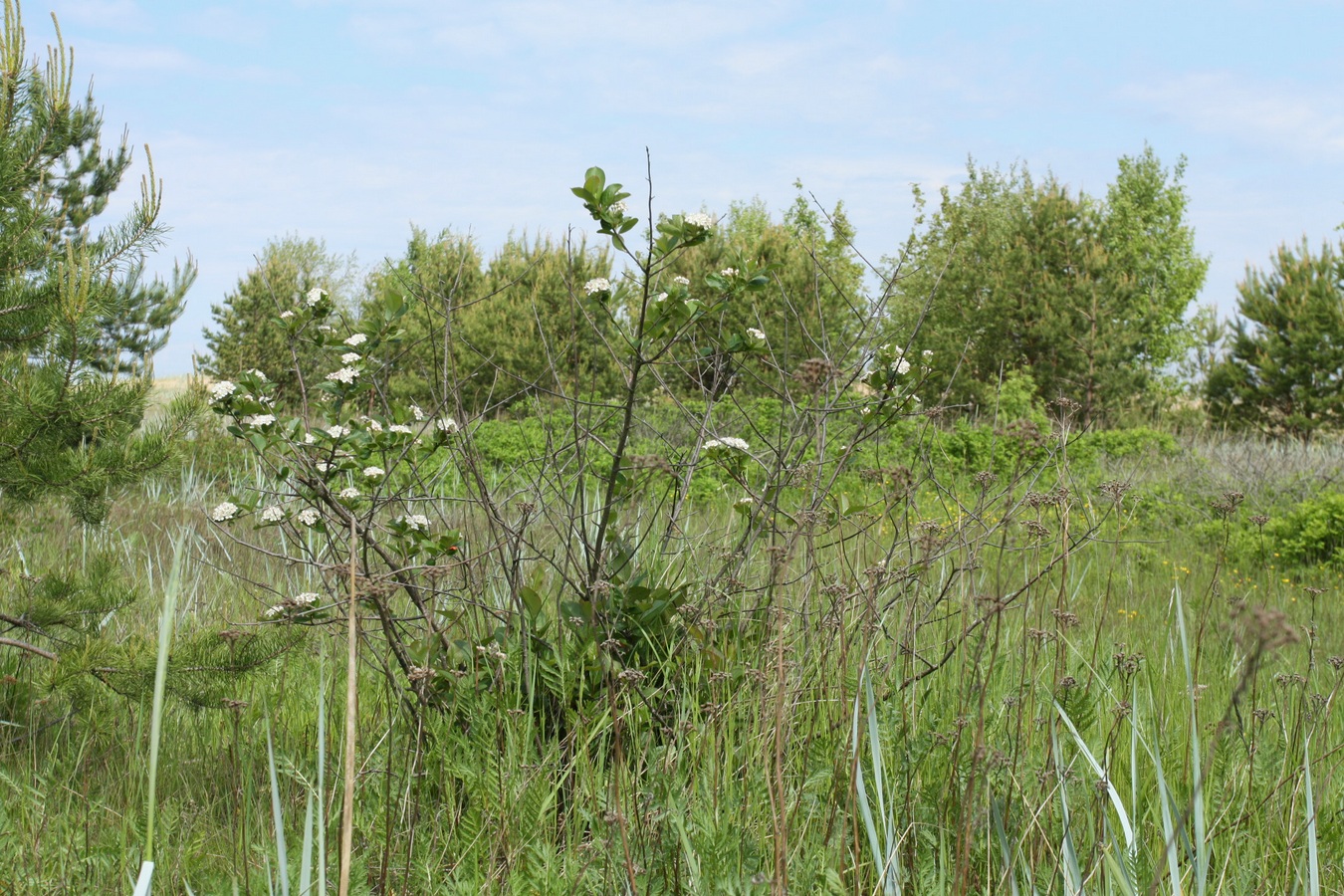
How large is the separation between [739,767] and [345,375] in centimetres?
145

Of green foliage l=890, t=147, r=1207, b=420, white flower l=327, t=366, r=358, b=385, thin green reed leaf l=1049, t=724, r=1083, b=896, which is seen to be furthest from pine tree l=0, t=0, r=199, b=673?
green foliage l=890, t=147, r=1207, b=420

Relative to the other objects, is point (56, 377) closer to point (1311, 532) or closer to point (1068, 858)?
point (1068, 858)

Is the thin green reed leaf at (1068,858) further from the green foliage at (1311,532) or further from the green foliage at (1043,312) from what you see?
the green foliage at (1043,312)

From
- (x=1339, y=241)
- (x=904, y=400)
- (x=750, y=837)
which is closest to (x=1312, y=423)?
(x=1339, y=241)

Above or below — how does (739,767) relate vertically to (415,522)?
below

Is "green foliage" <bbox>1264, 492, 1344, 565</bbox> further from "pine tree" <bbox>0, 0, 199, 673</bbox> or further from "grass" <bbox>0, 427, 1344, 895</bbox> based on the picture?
"pine tree" <bbox>0, 0, 199, 673</bbox>

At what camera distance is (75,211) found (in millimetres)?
8547

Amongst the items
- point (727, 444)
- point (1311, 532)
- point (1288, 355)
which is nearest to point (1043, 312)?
point (1288, 355)

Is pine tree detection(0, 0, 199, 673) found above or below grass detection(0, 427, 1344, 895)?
above

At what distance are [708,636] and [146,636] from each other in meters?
2.01

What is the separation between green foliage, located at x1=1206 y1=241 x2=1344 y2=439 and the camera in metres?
18.7

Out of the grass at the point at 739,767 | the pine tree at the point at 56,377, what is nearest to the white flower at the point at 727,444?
the grass at the point at 739,767

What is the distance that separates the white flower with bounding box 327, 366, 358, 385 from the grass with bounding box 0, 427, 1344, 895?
73 cm

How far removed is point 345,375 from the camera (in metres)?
2.62
